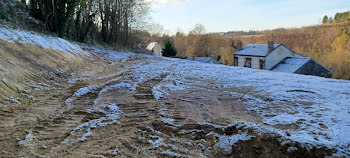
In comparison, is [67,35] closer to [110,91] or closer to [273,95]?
[110,91]

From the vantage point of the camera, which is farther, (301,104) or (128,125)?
(301,104)

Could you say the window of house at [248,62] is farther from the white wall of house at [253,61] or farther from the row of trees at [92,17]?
the row of trees at [92,17]

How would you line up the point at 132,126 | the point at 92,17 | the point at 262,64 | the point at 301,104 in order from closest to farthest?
the point at 132,126 → the point at 301,104 → the point at 92,17 → the point at 262,64

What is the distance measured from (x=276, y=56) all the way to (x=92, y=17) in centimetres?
1766

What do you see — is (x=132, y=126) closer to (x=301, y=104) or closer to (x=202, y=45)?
(x=301, y=104)

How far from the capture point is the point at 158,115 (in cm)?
448

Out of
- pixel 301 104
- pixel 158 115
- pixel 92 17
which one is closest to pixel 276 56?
pixel 92 17

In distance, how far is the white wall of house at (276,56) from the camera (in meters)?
25.3

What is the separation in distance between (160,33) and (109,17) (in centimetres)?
2919

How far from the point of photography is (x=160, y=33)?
163 ft

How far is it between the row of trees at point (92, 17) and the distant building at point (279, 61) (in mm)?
11913

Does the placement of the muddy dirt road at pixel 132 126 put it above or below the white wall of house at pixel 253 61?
below

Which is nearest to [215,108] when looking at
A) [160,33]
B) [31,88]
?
[31,88]

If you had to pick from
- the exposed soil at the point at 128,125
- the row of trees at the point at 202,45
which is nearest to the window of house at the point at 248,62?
the row of trees at the point at 202,45
